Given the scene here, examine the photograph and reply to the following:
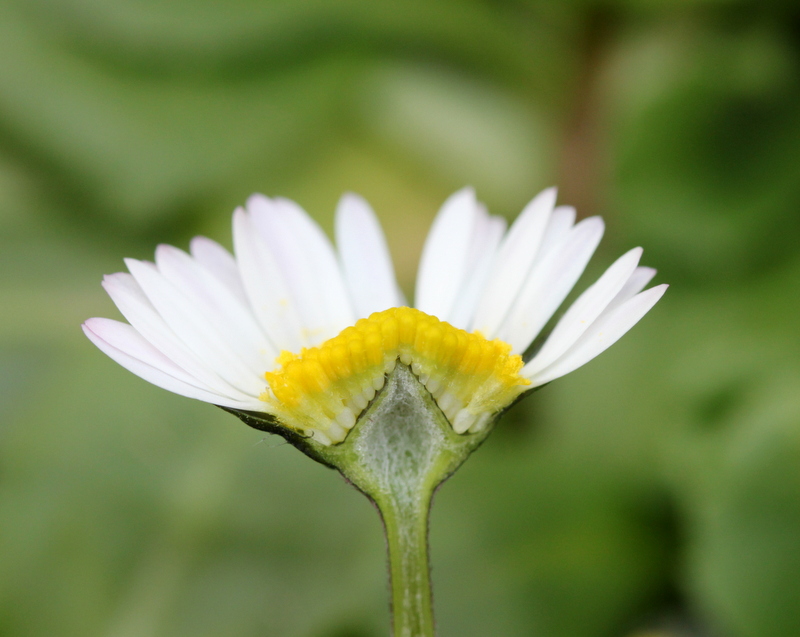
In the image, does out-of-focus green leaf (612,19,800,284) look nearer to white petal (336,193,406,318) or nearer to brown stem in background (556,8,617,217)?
brown stem in background (556,8,617,217)

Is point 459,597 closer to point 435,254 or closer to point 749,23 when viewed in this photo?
point 435,254

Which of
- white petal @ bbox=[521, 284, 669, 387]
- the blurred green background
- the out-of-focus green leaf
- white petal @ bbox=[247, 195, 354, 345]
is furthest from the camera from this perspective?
the out-of-focus green leaf

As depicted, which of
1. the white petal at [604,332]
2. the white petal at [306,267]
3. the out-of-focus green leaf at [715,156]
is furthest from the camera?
the out-of-focus green leaf at [715,156]

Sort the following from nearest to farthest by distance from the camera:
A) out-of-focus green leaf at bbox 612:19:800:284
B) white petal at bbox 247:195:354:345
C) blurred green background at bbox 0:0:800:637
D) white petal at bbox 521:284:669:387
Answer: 1. white petal at bbox 521:284:669:387
2. white petal at bbox 247:195:354:345
3. blurred green background at bbox 0:0:800:637
4. out-of-focus green leaf at bbox 612:19:800:284

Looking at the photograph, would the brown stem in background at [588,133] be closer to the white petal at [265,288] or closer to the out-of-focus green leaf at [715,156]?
the out-of-focus green leaf at [715,156]

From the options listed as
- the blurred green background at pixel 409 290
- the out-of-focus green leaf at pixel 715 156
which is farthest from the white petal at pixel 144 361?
the out-of-focus green leaf at pixel 715 156

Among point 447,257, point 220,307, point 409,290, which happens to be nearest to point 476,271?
point 447,257

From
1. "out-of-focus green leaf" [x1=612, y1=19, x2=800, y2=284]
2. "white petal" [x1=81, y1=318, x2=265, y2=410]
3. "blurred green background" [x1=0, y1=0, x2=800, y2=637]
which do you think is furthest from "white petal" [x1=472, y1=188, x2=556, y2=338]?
"out-of-focus green leaf" [x1=612, y1=19, x2=800, y2=284]
